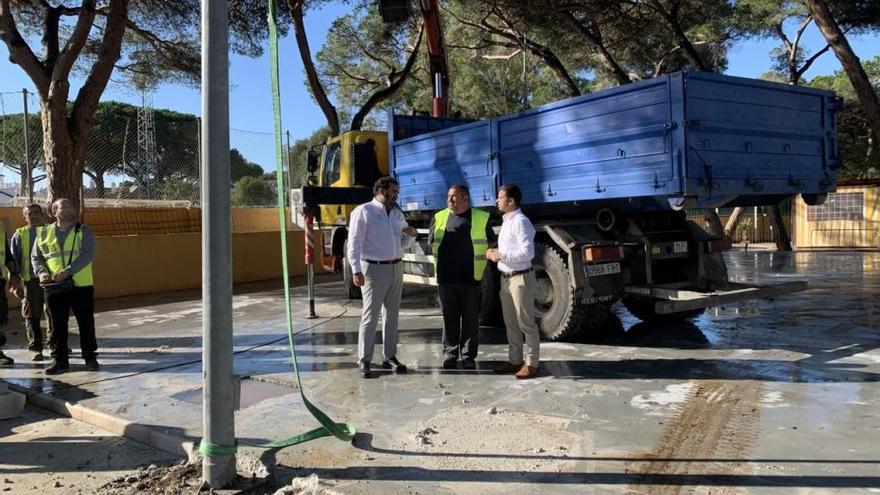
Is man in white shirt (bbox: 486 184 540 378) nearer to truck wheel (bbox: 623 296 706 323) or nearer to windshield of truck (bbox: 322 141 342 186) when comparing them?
truck wheel (bbox: 623 296 706 323)

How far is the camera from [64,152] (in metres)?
9.05

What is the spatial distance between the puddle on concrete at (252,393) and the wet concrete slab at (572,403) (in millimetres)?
36

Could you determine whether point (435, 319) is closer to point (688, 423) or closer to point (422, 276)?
point (422, 276)

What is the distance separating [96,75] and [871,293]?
12094 mm

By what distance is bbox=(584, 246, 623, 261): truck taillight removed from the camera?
6430 millimetres

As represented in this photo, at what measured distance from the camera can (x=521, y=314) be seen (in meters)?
5.45

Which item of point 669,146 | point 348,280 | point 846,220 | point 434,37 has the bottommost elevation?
point 348,280

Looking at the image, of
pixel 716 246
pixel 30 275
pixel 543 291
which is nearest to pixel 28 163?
pixel 30 275

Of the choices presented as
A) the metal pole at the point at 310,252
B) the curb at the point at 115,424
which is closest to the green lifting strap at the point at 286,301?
the curb at the point at 115,424

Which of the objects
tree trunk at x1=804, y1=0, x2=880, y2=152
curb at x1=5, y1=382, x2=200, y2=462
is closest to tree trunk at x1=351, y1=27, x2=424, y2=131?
tree trunk at x1=804, y1=0, x2=880, y2=152

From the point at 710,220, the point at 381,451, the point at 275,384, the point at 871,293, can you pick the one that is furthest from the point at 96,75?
the point at 871,293

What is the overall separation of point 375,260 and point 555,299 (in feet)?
7.04

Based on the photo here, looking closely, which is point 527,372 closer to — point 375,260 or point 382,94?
point 375,260

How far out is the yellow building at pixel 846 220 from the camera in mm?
20297
